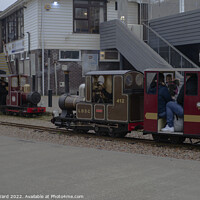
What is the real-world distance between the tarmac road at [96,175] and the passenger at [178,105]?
2304mm

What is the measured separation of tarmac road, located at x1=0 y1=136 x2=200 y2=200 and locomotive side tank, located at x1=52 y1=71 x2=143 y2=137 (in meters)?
2.82

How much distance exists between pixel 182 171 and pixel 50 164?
2662 millimetres

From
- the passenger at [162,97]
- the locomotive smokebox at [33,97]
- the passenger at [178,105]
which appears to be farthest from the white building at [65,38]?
the passenger at [178,105]

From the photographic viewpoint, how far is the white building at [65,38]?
30594 mm

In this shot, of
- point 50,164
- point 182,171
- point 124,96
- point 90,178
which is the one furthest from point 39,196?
point 124,96

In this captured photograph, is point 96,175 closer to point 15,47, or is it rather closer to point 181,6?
point 181,6

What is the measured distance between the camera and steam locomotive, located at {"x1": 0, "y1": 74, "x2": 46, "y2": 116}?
69.4 ft

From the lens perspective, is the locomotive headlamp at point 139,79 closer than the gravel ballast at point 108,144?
No

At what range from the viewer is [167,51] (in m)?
25.0

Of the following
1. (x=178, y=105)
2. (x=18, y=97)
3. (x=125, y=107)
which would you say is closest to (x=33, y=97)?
(x=18, y=97)

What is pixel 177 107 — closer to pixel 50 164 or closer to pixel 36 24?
pixel 50 164

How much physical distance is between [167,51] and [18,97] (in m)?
9.53

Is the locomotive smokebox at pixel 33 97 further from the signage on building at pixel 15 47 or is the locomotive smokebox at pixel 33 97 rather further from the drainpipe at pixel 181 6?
the signage on building at pixel 15 47

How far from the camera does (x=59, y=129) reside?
1572 cm
